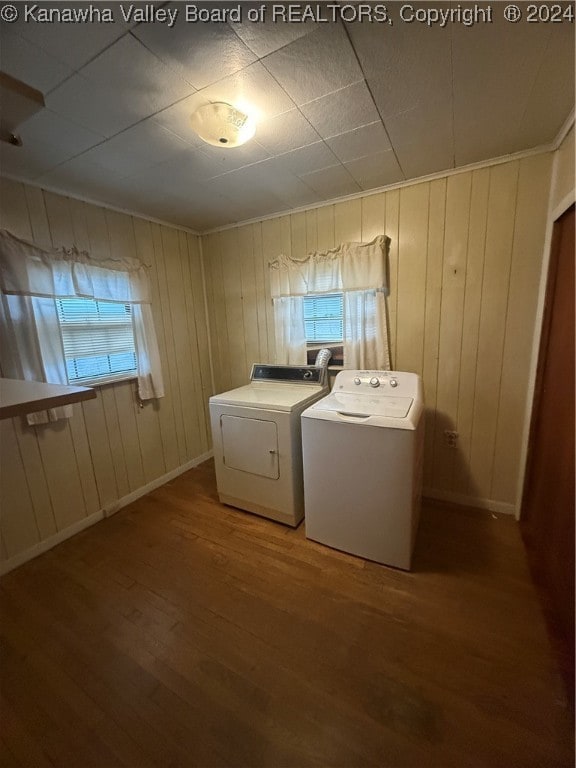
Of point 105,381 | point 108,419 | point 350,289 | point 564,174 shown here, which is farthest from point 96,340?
point 564,174

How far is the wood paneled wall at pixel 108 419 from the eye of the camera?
192cm

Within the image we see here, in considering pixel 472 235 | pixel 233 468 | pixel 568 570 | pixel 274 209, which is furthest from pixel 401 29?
pixel 233 468

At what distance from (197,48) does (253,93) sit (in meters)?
0.29

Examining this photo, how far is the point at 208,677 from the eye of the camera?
127 cm

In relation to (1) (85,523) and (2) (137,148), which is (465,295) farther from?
(1) (85,523)

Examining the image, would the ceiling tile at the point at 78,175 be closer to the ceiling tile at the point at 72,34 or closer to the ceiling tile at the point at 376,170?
the ceiling tile at the point at 72,34

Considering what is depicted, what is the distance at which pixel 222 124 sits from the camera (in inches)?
52.9

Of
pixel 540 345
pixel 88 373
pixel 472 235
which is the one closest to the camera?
pixel 540 345

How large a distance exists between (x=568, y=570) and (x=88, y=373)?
308 cm

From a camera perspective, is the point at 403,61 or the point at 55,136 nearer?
the point at 403,61

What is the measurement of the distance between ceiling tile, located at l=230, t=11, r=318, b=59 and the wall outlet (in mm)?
2371

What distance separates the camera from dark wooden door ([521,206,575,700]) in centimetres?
135

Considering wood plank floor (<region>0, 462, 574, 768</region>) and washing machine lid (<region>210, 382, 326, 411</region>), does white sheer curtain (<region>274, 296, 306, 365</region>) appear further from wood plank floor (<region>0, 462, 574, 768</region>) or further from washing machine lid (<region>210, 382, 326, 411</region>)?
wood plank floor (<region>0, 462, 574, 768</region>)

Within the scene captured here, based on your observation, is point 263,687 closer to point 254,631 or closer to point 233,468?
point 254,631
